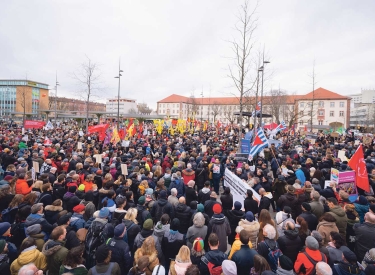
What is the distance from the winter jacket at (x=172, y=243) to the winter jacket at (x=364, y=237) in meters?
3.34

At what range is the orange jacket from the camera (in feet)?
21.8

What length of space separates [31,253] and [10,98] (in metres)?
115

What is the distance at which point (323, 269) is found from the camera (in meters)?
3.10

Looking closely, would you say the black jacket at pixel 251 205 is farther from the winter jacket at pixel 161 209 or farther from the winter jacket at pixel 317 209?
the winter jacket at pixel 161 209

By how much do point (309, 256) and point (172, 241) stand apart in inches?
88.1

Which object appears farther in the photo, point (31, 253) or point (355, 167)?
point (355, 167)

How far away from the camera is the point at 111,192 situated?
5.87 meters

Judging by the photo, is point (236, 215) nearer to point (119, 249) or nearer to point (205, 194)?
point (205, 194)

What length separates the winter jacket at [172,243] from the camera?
4.26m

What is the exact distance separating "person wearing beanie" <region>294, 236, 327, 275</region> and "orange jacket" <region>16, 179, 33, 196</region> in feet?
23.0

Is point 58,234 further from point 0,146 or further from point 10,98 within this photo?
point 10,98

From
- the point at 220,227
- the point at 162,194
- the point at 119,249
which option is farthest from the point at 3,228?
the point at 220,227

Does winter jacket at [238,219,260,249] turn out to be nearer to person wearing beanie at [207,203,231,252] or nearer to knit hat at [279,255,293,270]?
person wearing beanie at [207,203,231,252]

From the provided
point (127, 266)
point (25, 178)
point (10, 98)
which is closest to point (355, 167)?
point (127, 266)
